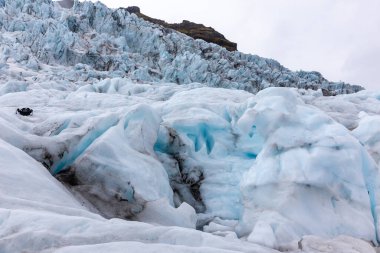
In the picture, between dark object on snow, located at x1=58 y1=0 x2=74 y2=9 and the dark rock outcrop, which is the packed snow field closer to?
the dark rock outcrop

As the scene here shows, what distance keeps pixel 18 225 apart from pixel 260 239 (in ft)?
8.07

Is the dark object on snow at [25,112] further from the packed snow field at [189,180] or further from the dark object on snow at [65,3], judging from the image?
the dark object on snow at [65,3]

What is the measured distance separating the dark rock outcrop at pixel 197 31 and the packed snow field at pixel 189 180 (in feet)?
150

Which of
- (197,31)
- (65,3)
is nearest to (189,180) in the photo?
(197,31)

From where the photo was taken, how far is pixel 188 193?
6242 millimetres

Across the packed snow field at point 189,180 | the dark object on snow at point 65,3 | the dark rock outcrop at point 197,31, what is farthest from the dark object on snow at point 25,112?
the dark object on snow at point 65,3

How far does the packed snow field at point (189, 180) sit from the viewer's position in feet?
9.55

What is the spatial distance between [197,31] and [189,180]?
5308 cm

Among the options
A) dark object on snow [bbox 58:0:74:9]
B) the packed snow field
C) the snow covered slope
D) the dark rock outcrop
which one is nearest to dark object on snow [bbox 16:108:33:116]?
the packed snow field

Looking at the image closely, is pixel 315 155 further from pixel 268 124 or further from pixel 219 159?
pixel 219 159

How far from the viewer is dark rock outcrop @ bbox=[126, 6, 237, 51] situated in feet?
178

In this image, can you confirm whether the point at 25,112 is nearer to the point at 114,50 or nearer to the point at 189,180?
the point at 189,180

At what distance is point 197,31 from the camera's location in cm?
5769

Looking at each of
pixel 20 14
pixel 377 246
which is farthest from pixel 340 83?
pixel 377 246
